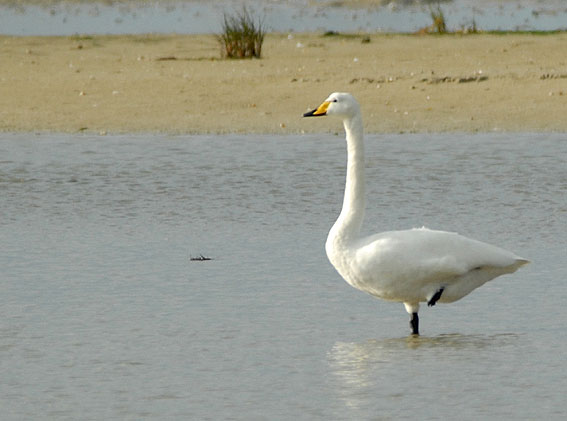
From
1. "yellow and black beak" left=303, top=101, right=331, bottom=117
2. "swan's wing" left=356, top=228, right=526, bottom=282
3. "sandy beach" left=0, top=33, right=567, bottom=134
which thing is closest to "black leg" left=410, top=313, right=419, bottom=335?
"swan's wing" left=356, top=228, right=526, bottom=282

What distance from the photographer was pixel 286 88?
15703 mm

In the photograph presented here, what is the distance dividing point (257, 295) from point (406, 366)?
1.49m

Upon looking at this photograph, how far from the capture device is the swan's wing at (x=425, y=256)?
654 cm

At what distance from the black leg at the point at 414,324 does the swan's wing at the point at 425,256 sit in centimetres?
21

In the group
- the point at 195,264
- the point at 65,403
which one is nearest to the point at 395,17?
the point at 195,264

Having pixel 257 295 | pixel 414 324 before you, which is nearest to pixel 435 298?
pixel 414 324

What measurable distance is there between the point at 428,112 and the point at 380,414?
31.8ft

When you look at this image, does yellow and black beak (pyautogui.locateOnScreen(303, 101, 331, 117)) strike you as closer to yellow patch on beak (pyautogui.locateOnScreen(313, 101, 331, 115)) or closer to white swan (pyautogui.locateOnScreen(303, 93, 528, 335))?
yellow patch on beak (pyautogui.locateOnScreen(313, 101, 331, 115))

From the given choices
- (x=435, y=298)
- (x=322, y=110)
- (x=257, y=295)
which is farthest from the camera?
(x=257, y=295)

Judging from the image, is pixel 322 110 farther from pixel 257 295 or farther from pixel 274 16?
pixel 274 16

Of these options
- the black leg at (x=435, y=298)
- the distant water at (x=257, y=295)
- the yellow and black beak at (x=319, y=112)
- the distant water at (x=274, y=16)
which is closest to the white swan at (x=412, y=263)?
the black leg at (x=435, y=298)

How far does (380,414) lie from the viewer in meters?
5.28

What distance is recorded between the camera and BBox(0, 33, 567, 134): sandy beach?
14.5 m

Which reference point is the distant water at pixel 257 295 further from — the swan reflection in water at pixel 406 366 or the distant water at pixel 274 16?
the distant water at pixel 274 16
